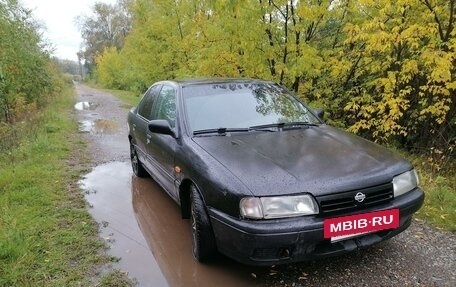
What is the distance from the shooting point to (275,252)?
2771mm

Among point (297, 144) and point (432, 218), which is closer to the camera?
point (297, 144)

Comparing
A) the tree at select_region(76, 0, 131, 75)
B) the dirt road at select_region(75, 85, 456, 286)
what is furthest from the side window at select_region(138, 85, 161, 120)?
the tree at select_region(76, 0, 131, 75)

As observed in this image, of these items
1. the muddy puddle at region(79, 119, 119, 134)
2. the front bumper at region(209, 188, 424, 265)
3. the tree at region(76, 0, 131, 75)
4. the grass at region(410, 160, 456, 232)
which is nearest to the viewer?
the front bumper at region(209, 188, 424, 265)

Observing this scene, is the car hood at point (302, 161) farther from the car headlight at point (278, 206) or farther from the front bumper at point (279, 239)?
the front bumper at point (279, 239)

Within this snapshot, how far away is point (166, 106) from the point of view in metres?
4.61

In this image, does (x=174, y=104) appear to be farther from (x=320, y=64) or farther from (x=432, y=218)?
(x=320, y=64)

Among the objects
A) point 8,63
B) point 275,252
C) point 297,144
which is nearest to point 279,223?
point 275,252

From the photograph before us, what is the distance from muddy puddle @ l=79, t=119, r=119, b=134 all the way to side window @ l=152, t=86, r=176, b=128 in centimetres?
657

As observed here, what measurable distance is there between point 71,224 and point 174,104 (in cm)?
183

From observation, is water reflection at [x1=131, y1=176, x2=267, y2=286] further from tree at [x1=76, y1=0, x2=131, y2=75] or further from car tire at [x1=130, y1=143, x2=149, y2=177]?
tree at [x1=76, y1=0, x2=131, y2=75]

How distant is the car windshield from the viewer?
3.94 m

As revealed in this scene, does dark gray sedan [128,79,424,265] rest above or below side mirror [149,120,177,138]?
below

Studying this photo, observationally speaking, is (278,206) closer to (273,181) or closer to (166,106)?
(273,181)

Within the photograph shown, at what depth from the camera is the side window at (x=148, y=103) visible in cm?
526
